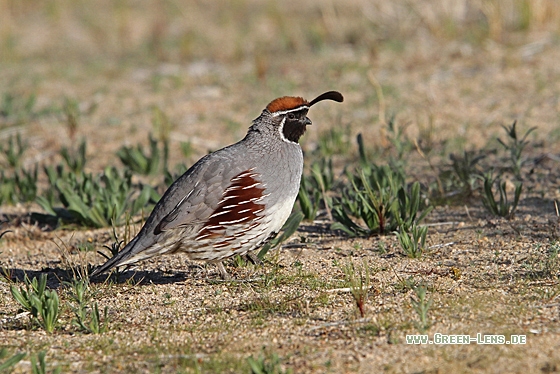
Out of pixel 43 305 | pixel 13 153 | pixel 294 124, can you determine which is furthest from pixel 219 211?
pixel 13 153

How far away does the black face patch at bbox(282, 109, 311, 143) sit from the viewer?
17.7 ft

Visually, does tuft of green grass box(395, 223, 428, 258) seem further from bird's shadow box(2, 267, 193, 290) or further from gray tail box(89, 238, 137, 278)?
gray tail box(89, 238, 137, 278)

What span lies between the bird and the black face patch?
29 cm

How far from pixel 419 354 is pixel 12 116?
21.3 ft

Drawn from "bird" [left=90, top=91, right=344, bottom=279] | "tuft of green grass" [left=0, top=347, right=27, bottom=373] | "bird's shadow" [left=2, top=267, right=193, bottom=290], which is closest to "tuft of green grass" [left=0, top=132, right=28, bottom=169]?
"bird's shadow" [left=2, top=267, right=193, bottom=290]

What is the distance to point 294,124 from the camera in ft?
17.8

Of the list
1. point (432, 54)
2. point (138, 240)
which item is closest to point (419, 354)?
point (138, 240)

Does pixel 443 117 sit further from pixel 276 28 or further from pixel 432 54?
pixel 276 28

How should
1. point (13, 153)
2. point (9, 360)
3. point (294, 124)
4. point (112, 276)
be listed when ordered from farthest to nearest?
point (13, 153)
point (294, 124)
point (112, 276)
point (9, 360)

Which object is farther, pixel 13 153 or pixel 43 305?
pixel 13 153

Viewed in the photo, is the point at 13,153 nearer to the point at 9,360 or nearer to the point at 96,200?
the point at 96,200

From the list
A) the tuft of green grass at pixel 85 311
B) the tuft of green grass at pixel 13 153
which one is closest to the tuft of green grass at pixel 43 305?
the tuft of green grass at pixel 85 311

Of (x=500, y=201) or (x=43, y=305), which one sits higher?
(x=500, y=201)

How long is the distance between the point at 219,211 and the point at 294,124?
2.94 ft
